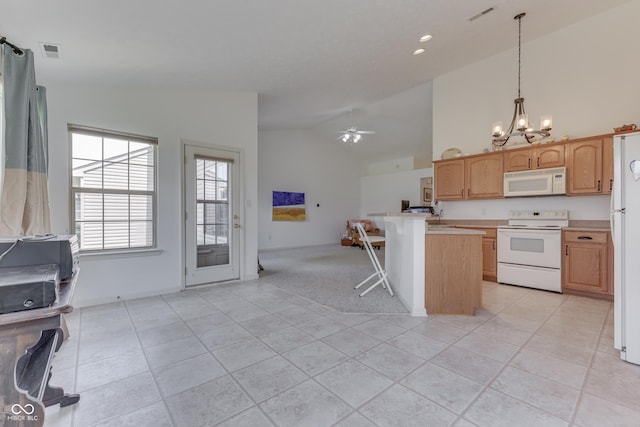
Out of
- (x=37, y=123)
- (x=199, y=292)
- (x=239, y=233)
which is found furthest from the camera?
(x=239, y=233)

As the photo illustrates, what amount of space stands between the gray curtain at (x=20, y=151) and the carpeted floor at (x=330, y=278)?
9.02 ft

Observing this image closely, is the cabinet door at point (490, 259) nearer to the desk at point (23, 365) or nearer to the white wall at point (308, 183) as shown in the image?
the desk at point (23, 365)

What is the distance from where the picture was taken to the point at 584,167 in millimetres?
3660

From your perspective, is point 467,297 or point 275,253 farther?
point 275,253

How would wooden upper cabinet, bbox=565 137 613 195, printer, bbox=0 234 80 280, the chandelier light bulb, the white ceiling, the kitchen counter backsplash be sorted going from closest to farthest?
printer, bbox=0 234 80 280 < the white ceiling < the chandelier light bulb < wooden upper cabinet, bbox=565 137 613 195 < the kitchen counter backsplash

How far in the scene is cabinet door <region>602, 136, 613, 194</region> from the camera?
136 inches

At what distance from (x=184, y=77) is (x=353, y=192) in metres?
7.57

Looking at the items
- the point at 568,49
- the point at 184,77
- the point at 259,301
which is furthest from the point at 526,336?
the point at 184,77

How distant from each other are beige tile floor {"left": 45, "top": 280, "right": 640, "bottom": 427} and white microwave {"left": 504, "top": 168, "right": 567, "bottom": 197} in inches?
63.9

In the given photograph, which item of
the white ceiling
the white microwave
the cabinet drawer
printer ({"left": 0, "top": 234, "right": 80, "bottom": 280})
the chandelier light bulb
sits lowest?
the cabinet drawer

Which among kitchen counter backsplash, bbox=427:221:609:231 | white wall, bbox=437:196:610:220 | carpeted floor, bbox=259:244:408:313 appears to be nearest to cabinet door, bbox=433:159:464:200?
white wall, bbox=437:196:610:220

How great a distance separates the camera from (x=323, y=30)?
294 centimetres

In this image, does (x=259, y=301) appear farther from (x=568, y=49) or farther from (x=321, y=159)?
(x=321, y=159)

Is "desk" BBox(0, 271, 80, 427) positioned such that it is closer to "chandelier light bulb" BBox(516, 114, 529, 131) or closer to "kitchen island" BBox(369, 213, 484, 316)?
"kitchen island" BBox(369, 213, 484, 316)
